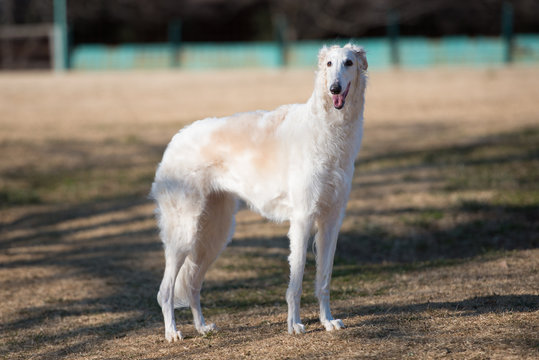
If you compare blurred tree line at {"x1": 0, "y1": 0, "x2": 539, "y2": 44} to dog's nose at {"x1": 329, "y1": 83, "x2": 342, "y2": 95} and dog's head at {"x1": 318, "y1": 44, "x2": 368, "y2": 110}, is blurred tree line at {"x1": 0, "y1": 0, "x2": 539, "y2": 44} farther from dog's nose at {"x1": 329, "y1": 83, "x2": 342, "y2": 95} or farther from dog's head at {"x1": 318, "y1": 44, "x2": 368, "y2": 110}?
dog's nose at {"x1": 329, "y1": 83, "x2": 342, "y2": 95}

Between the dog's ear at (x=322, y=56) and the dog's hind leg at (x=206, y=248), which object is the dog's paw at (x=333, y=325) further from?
the dog's ear at (x=322, y=56)

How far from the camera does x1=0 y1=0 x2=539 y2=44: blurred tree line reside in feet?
127

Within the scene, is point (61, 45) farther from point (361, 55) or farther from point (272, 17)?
point (361, 55)

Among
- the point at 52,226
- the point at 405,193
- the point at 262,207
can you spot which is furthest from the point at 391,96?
the point at 262,207

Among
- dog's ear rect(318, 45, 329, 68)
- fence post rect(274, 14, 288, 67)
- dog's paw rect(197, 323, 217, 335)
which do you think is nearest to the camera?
dog's ear rect(318, 45, 329, 68)

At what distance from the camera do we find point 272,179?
488 cm

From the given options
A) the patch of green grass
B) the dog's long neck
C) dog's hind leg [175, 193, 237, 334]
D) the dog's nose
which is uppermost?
the dog's nose

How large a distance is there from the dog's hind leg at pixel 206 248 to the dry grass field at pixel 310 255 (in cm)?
25

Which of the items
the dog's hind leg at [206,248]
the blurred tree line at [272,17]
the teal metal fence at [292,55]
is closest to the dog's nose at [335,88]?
the dog's hind leg at [206,248]

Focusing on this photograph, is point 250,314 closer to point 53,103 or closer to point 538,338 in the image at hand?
point 538,338

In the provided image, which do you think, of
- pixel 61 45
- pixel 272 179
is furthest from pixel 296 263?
pixel 61 45

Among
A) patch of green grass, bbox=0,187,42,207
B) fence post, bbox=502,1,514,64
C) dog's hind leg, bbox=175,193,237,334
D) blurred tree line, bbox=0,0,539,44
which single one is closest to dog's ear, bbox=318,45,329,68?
dog's hind leg, bbox=175,193,237,334

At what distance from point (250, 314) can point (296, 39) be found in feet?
113

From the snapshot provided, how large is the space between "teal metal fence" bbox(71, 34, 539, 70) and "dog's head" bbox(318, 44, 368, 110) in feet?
85.6
